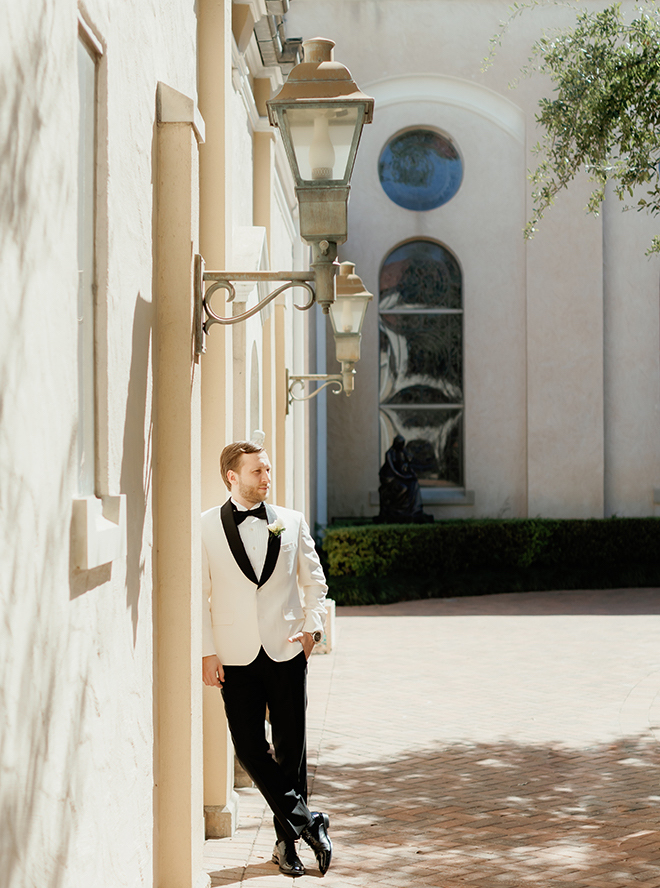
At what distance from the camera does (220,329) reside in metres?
5.34

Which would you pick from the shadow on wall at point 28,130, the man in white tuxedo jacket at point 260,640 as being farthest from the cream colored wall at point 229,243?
the shadow on wall at point 28,130

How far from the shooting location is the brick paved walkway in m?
4.79

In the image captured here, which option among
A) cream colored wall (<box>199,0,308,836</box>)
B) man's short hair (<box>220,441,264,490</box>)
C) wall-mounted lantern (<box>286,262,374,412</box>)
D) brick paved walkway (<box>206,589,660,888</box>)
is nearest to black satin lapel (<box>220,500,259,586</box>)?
man's short hair (<box>220,441,264,490</box>)

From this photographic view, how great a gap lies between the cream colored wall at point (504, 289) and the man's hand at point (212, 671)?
545 inches

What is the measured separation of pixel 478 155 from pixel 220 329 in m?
14.3

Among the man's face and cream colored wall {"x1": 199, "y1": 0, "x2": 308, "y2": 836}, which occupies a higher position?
cream colored wall {"x1": 199, "y1": 0, "x2": 308, "y2": 836}

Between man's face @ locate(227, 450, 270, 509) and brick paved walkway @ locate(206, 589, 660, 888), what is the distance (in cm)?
164

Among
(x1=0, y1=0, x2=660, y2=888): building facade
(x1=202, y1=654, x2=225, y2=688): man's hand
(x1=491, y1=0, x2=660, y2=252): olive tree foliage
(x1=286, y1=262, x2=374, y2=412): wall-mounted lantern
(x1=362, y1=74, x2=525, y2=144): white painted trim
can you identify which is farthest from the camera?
(x1=362, y1=74, x2=525, y2=144): white painted trim

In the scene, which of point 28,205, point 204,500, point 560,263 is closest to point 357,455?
point 560,263

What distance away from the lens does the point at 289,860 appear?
4.53m

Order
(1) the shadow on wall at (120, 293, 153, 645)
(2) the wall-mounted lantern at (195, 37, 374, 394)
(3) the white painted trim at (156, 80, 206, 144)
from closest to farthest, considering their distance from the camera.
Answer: (1) the shadow on wall at (120, 293, 153, 645)
(3) the white painted trim at (156, 80, 206, 144)
(2) the wall-mounted lantern at (195, 37, 374, 394)

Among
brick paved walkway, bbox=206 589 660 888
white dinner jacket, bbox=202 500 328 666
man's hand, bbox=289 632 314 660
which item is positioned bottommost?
brick paved walkway, bbox=206 589 660 888

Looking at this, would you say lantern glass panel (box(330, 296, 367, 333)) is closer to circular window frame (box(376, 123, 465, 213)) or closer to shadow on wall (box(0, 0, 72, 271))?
shadow on wall (box(0, 0, 72, 271))

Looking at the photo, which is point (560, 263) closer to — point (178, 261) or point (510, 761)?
point (510, 761)
